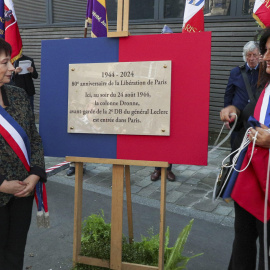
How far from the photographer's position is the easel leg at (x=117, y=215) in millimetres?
2502

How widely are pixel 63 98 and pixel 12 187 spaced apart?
740 millimetres

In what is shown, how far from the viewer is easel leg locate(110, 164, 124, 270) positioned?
8.21 ft

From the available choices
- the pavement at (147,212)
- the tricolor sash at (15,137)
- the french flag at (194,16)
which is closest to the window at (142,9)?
the french flag at (194,16)

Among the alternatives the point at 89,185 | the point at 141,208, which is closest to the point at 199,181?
the point at 141,208

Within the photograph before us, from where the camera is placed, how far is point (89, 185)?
5.34 metres

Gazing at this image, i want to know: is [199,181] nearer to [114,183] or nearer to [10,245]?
[114,183]

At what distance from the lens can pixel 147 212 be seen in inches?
172

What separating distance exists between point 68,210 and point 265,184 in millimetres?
3111

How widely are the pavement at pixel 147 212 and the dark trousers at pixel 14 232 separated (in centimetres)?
90

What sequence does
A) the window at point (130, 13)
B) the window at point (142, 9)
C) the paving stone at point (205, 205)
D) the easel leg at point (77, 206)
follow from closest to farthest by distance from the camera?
the easel leg at point (77, 206)
the paving stone at point (205, 205)
the window at point (130, 13)
the window at point (142, 9)

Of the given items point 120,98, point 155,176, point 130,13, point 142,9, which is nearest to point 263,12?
point 120,98

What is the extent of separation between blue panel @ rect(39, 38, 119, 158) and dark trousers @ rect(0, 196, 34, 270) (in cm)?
45

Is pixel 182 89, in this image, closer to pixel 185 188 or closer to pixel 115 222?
pixel 115 222

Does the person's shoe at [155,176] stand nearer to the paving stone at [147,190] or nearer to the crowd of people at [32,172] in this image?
the paving stone at [147,190]
